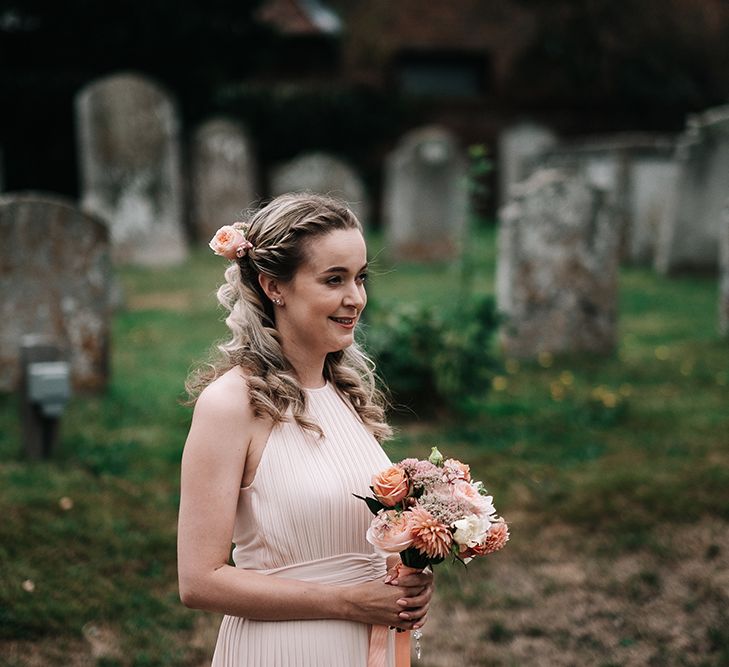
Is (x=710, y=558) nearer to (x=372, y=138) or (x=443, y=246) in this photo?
(x=443, y=246)

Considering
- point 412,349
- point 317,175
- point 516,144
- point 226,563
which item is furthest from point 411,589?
point 516,144

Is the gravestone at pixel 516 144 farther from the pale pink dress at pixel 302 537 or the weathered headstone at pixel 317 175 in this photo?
the pale pink dress at pixel 302 537

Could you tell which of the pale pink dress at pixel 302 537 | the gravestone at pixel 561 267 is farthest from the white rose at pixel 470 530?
the gravestone at pixel 561 267

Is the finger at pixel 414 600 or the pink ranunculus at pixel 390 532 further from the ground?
the pink ranunculus at pixel 390 532

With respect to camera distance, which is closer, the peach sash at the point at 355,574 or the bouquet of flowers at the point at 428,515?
the bouquet of flowers at the point at 428,515

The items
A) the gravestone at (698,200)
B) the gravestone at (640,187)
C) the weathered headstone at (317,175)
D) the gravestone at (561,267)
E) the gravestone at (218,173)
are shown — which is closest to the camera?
the gravestone at (561,267)

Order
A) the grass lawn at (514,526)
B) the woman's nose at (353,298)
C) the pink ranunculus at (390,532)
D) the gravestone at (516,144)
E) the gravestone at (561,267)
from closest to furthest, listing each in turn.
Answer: the pink ranunculus at (390,532) → the woman's nose at (353,298) → the grass lawn at (514,526) → the gravestone at (561,267) → the gravestone at (516,144)

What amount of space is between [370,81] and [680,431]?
19.2 metres

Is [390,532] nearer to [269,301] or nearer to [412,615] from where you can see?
[412,615]

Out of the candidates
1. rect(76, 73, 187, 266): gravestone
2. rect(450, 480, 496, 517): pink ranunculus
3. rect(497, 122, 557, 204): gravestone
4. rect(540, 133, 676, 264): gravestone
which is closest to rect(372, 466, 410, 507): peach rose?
rect(450, 480, 496, 517): pink ranunculus

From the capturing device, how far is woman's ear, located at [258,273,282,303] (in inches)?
86.7

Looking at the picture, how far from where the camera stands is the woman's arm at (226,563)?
6.48 feet

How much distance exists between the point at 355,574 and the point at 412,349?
13.1 feet

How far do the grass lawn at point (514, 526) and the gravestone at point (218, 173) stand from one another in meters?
8.95
